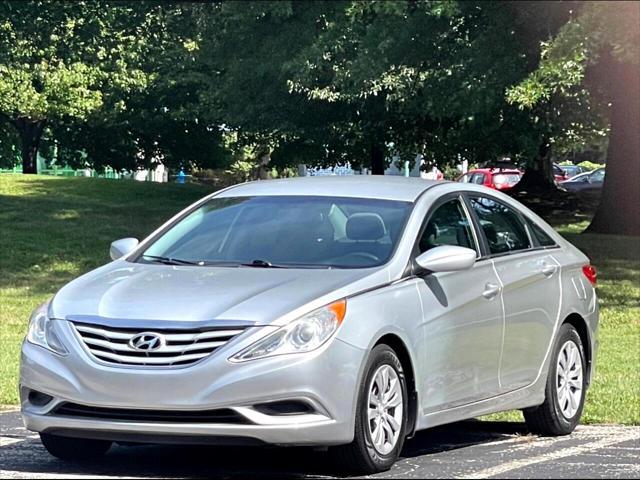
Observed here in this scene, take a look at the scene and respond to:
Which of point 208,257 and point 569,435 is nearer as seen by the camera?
point 208,257

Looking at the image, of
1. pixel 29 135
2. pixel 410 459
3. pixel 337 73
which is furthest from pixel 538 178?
pixel 410 459

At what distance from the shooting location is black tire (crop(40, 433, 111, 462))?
750cm

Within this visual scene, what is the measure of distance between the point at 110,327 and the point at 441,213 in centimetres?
241

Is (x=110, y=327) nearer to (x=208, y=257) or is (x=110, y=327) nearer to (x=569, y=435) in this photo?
(x=208, y=257)

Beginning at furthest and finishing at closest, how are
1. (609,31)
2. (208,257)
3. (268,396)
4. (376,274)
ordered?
(609,31)
(208,257)
(376,274)
(268,396)

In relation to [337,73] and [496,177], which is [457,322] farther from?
[496,177]

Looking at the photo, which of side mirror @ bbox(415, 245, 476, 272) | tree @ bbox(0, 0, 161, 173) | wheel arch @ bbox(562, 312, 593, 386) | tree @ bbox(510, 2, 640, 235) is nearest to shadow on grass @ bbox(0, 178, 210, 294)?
tree @ bbox(0, 0, 161, 173)

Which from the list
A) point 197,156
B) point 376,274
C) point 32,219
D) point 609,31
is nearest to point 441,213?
point 376,274

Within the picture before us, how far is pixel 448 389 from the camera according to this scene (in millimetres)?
7746

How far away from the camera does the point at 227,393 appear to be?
261 inches

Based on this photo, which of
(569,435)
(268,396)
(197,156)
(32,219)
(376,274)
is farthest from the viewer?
(197,156)

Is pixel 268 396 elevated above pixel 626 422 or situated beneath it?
elevated above

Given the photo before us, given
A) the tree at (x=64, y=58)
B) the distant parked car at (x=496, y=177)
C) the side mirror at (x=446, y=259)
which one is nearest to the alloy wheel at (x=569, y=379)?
the side mirror at (x=446, y=259)

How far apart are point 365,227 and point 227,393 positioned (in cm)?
173
